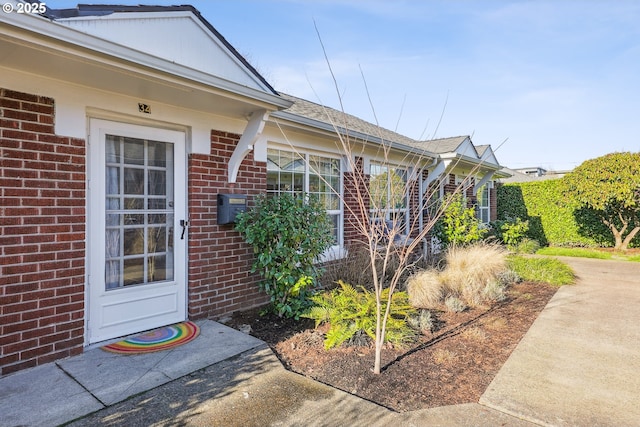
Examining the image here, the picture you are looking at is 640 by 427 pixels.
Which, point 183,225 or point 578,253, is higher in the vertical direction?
point 183,225

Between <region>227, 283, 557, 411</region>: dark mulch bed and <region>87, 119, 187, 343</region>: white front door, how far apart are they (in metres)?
1.00

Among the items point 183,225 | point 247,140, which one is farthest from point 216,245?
point 247,140

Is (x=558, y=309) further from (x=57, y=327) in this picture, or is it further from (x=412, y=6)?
(x=57, y=327)

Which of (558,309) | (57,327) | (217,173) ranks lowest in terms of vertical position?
(558,309)

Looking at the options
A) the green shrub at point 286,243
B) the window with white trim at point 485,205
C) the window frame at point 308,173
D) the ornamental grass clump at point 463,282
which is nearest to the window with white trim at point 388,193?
the window frame at point 308,173

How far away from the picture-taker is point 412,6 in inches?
249

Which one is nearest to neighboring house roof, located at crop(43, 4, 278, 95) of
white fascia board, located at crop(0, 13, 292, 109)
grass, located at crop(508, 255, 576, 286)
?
white fascia board, located at crop(0, 13, 292, 109)

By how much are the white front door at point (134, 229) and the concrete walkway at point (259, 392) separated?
0.58 m

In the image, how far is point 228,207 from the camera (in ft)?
14.5

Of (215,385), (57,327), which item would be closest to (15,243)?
(57,327)

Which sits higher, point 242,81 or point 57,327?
point 242,81

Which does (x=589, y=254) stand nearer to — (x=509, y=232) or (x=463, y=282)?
(x=509, y=232)

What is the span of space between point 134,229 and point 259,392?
231 centimetres

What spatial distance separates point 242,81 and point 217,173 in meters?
1.19
